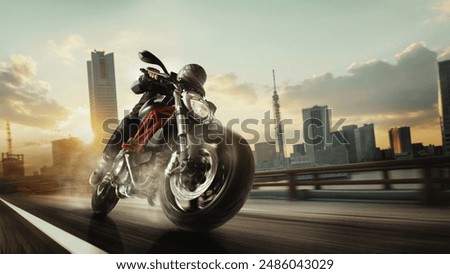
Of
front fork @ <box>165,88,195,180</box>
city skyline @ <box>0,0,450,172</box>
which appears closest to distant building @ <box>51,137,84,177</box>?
city skyline @ <box>0,0,450,172</box>

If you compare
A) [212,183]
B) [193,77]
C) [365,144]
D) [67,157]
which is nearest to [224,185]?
[212,183]

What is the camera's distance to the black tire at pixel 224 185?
152cm

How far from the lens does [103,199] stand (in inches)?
84.4

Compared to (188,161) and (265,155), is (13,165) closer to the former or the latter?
(188,161)

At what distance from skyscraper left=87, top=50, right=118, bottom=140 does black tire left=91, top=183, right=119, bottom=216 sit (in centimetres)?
29

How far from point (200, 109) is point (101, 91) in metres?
0.88

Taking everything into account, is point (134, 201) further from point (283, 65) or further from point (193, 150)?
point (283, 65)

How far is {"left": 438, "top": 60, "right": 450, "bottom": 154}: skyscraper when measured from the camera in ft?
5.62

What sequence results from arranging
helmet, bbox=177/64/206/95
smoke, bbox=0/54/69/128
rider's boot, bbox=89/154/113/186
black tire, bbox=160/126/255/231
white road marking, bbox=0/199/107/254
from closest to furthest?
black tire, bbox=160/126/255/231 < helmet, bbox=177/64/206/95 < white road marking, bbox=0/199/107/254 < rider's boot, bbox=89/154/113/186 < smoke, bbox=0/54/69/128

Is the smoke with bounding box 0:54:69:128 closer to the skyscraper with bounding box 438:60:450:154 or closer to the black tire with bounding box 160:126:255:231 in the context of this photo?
the black tire with bounding box 160:126:255:231

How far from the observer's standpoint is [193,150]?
158 cm

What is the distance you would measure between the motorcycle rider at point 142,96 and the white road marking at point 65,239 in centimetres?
31
